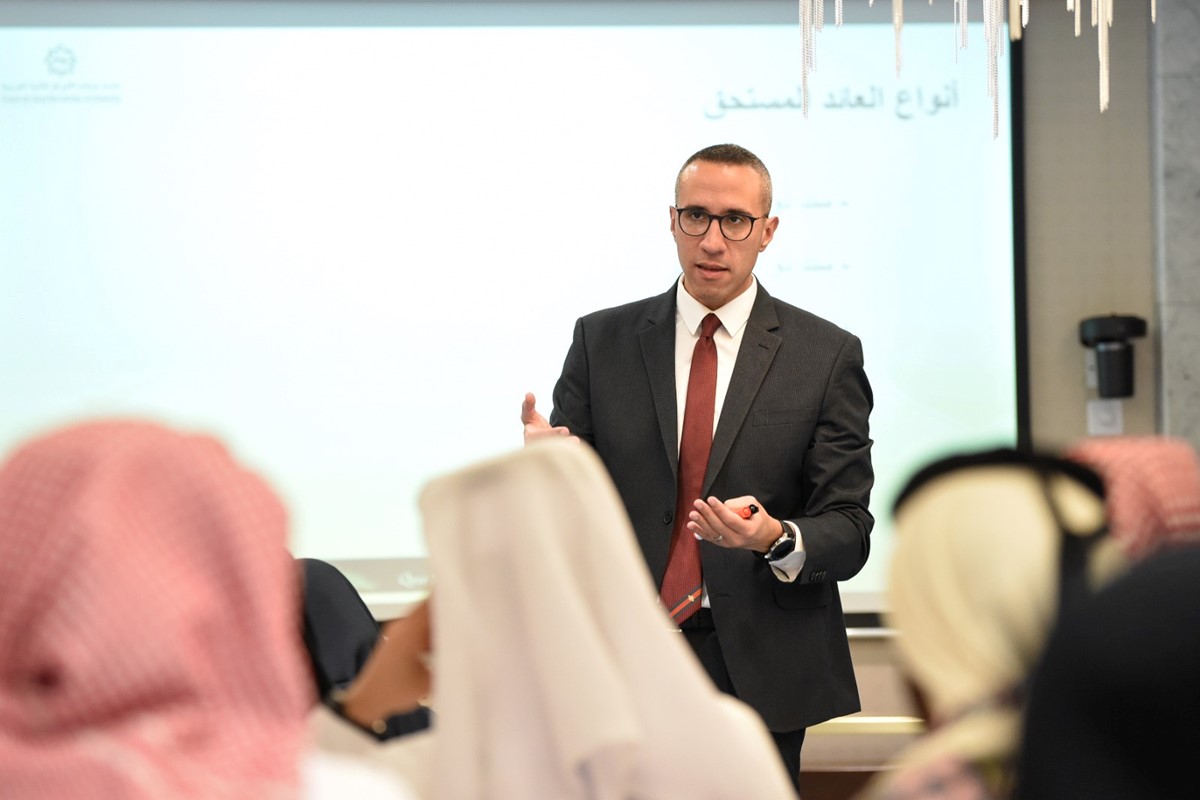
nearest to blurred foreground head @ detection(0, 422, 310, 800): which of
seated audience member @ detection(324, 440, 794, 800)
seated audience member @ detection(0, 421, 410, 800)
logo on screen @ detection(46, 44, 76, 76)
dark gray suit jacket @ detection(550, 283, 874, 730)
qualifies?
seated audience member @ detection(0, 421, 410, 800)

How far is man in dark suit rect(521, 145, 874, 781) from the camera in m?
2.64

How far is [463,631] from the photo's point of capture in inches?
50.0

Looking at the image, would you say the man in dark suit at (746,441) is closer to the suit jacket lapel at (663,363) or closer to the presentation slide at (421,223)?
the suit jacket lapel at (663,363)

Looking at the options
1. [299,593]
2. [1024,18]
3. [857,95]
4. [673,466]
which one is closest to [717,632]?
[673,466]

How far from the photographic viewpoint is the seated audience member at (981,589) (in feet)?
3.45

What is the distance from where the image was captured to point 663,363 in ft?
9.43

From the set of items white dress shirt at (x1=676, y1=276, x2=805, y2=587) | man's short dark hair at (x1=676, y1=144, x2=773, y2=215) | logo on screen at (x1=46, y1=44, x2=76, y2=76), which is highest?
logo on screen at (x1=46, y1=44, x2=76, y2=76)

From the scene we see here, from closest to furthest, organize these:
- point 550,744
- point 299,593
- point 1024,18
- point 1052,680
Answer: point 1052,680, point 550,744, point 299,593, point 1024,18

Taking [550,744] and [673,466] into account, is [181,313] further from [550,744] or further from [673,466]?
[550,744]

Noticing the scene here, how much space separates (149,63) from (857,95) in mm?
2499

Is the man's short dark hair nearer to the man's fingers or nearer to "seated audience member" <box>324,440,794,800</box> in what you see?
the man's fingers

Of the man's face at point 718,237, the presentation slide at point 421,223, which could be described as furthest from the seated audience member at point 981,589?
the presentation slide at point 421,223

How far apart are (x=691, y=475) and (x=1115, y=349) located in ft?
7.58

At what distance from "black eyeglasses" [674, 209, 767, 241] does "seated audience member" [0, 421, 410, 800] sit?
192 centimetres
